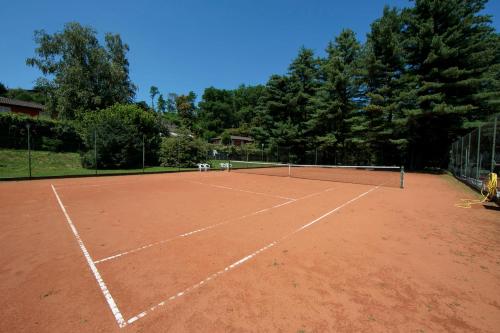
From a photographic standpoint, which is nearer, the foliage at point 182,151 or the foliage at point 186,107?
the foliage at point 182,151

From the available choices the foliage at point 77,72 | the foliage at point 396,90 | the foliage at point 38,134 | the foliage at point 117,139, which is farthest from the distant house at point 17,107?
the foliage at point 396,90

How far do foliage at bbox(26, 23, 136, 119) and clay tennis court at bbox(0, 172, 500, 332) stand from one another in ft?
91.9

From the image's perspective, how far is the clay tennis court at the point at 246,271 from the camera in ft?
8.34

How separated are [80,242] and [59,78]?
34.8m

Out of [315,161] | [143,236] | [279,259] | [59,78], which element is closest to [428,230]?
[279,259]

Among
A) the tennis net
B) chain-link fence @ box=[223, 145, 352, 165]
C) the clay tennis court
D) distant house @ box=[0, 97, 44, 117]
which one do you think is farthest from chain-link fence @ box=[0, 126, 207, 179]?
distant house @ box=[0, 97, 44, 117]

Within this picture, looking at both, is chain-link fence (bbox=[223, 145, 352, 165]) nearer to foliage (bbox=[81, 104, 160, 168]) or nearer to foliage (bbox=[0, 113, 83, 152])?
foliage (bbox=[81, 104, 160, 168])

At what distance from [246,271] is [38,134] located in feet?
89.3

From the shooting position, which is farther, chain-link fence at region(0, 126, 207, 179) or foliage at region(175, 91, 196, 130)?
foliage at region(175, 91, 196, 130)

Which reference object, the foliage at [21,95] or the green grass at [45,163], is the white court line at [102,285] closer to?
the green grass at [45,163]

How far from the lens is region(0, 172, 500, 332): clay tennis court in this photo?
254 centimetres

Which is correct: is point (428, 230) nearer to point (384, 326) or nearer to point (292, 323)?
point (384, 326)

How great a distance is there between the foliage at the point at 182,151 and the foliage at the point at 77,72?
12.6 meters

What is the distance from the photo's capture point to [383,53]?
2458 cm
